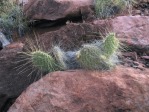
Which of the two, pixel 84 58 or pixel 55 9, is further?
pixel 55 9

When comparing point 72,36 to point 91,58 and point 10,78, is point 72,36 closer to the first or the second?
point 91,58

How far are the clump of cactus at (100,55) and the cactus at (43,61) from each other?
12.3 inches

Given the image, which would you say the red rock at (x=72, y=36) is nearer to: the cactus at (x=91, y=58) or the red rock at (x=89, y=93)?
the cactus at (x=91, y=58)

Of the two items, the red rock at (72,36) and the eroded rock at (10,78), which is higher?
the red rock at (72,36)

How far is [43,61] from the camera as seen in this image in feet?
12.8

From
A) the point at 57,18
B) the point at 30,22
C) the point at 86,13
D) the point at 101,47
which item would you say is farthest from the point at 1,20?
the point at 101,47

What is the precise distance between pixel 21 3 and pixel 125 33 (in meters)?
2.71

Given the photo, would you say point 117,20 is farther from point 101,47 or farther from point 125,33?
point 101,47

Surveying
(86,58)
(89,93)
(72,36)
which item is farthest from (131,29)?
(89,93)

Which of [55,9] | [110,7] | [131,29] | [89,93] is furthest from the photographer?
[55,9]

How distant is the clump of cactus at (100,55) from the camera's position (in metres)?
3.72

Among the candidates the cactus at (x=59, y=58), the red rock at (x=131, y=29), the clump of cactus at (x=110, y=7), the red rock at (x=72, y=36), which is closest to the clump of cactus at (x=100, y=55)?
the cactus at (x=59, y=58)

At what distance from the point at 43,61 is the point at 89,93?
0.63m

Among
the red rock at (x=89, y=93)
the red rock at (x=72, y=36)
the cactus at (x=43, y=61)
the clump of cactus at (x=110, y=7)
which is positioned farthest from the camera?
the clump of cactus at (x=110, y=7)
